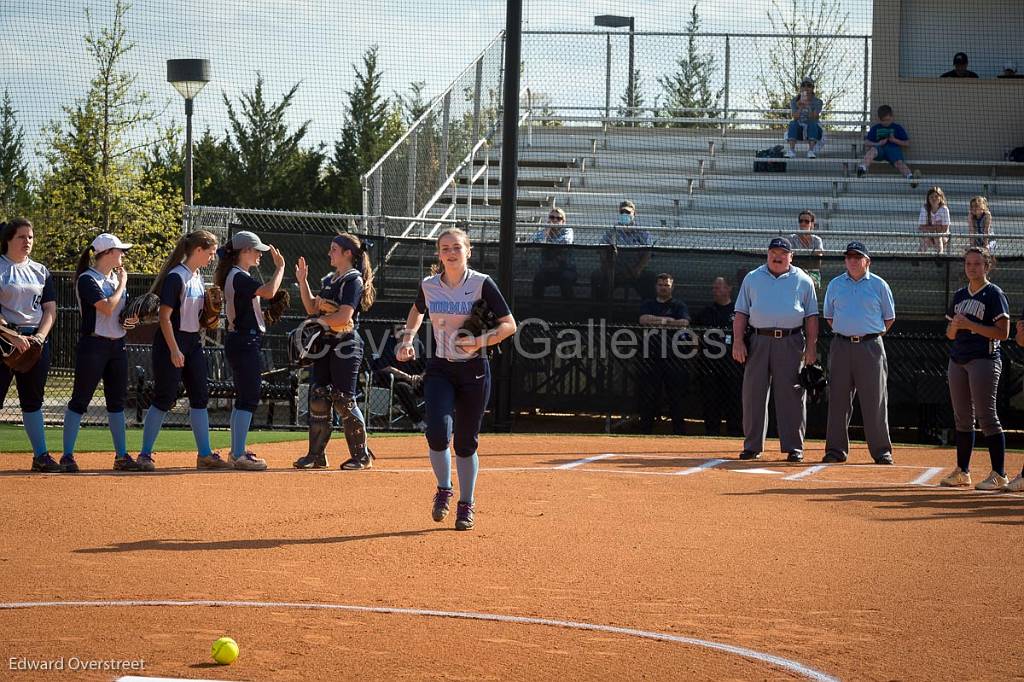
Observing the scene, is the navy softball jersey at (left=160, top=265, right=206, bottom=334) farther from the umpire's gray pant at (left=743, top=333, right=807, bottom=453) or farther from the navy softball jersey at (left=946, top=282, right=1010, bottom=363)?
the navy softball jersey at (left=946, top=282, right=1010, bottom=363)

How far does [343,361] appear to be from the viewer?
1027cm

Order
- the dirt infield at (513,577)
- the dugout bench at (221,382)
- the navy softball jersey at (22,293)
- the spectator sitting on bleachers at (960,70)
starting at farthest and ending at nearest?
the spectator sitting on bleachers at (960,70) < the dugout bench at (221,382) < the navy softball jersey at (22,293) < the dirt infield at (513,577)

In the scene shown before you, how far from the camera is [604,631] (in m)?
5.27

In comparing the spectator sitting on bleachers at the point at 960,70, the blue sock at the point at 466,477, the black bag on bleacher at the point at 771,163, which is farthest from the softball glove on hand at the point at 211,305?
the spectator sitting on bleachers at the point at 960,70

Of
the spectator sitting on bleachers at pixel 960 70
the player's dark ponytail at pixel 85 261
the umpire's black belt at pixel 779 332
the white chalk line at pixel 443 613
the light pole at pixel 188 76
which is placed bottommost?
the white chalk line at pixel 443 613

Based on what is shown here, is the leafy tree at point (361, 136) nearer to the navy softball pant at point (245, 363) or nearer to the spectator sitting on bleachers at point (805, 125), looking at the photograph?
the spectator sitting on bleachers at point (805, 125)

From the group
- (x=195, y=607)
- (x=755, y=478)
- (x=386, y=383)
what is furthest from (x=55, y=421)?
(x=195, y=607)

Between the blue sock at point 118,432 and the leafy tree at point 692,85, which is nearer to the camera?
the blue sock at point 118,432

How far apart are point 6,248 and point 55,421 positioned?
222 inches

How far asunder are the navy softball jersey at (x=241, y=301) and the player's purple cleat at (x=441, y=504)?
126 inches

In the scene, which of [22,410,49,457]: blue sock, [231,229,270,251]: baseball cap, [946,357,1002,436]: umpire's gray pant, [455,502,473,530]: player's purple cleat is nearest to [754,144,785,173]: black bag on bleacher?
[946,357,1002,436]: umpire's gray pant

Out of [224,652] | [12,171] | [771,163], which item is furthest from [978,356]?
[12,171]

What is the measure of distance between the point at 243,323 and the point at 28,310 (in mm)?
1689

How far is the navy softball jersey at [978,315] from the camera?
387 inches
